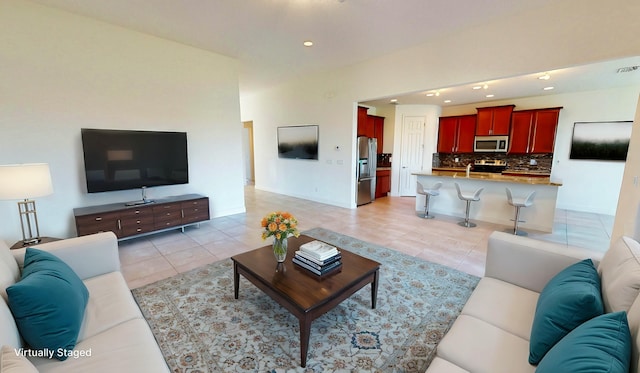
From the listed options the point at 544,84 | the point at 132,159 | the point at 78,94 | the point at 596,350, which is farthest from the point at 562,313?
the point at 544,84

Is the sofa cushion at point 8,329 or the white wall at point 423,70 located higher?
the white wall at point 423,70

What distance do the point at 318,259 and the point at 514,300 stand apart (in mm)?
1345

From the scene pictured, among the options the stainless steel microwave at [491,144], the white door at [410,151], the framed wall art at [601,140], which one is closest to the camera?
the framed wall art at [601,140]

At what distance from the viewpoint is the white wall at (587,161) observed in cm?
540

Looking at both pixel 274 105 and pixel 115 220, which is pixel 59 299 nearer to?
pixel 115 220

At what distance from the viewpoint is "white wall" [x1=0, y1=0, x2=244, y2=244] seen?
3.07 m

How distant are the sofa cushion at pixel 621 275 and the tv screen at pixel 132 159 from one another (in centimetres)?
479

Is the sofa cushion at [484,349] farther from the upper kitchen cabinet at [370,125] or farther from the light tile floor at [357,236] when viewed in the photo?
the upper kitchen cabinet at [370,125]

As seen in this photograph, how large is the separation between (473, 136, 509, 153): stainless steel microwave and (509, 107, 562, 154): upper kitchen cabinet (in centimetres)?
12

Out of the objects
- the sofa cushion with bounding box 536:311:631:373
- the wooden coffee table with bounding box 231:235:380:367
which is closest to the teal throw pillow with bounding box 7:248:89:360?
the wooden coffee table with bounding box 231:235:380:367

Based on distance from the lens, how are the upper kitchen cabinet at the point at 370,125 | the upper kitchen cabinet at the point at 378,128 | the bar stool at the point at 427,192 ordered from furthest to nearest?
the upper kitchen cabinet at the point at 378,128 → the upper kitchen cabinet at the point at 370,125 → the bar stool at the point at 427,192

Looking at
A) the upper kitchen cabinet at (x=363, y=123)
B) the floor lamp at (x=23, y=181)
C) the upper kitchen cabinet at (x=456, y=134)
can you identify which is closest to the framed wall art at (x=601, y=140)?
the upper kitchen cabinet at (x=456, y=134)

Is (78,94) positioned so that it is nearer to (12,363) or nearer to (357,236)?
(12,363)

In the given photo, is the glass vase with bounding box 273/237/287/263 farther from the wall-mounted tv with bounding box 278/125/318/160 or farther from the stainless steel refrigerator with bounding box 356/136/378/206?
the wall-mounted tv with bounding box 278/125/318/160
